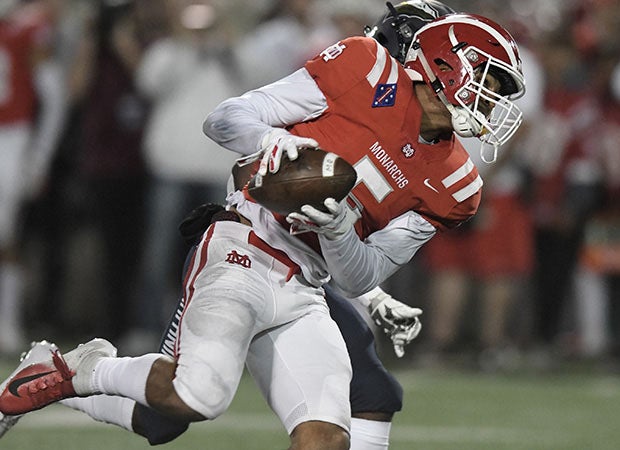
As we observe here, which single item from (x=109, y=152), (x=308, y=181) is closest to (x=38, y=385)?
(x=308, y=181)

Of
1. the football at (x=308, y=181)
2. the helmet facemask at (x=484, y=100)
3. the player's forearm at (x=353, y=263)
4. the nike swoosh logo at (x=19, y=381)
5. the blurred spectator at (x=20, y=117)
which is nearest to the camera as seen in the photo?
the football at (x=308, y=181)

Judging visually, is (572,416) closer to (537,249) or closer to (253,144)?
(537,249)

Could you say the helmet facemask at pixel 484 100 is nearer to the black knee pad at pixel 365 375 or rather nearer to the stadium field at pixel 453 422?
the black knee pad at pixel 365 375

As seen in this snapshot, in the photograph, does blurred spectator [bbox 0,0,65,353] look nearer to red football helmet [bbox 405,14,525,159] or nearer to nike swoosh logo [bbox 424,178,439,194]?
nike swoosh logo [bbox 424,178,439,194]

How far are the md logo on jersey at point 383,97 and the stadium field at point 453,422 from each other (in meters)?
1.95

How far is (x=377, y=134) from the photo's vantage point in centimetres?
424

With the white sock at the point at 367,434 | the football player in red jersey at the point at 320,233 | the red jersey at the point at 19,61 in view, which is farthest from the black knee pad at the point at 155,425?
the red jersey at the point at 19,61

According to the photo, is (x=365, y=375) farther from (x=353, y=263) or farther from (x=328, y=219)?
(x=328, y=219)

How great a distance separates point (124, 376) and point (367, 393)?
0.79 metres

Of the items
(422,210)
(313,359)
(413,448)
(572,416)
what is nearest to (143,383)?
(313,359)

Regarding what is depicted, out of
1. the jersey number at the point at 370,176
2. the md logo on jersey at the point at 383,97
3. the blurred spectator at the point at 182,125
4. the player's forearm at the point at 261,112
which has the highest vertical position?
the player's forearm at the point at 261,112

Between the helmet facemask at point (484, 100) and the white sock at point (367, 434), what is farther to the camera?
the white sock at point (367, 434)

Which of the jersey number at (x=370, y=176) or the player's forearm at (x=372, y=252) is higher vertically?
the jersey number at (x=370, y=176)

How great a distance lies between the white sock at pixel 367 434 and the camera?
14.4ft
